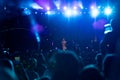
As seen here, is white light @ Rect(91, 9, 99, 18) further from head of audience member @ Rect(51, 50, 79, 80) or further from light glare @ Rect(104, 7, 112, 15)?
head of audience member @ Rect(51, 50, 79, 80)

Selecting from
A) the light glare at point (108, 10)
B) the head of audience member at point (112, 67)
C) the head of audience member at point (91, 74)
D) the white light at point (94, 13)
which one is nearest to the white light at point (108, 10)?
the light glare at point (108, 10)

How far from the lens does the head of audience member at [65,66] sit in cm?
167

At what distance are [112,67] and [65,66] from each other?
0.99 feet

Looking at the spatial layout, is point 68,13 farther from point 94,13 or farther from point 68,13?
point 94,13

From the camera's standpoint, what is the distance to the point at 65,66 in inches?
68.1

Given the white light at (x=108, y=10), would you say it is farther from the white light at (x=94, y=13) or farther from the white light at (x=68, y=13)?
the white light at (x=68, y=13)

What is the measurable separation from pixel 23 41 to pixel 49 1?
8.24 metres

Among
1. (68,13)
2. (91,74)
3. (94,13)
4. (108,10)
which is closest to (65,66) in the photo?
(91,74)

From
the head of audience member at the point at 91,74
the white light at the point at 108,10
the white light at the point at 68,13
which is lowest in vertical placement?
the head of audience member at the point at 91,74

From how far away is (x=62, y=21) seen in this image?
12609 millimetres

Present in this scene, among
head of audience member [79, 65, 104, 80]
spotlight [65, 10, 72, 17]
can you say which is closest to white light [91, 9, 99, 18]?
spotlight [65, 10, 72, 17]

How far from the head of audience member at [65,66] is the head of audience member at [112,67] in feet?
0.65

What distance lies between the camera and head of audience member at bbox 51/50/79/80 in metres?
1.67

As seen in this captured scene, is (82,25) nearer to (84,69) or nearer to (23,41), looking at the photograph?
(23,41)
